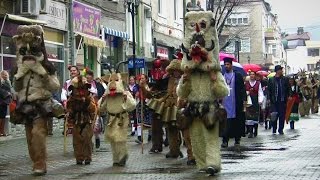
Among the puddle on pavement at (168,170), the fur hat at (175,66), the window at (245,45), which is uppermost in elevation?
the window at (245,45)

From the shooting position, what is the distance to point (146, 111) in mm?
16484

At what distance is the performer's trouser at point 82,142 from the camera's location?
12.9m

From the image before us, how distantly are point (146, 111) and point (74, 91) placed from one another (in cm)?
370

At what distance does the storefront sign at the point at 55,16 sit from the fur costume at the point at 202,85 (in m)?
12.9

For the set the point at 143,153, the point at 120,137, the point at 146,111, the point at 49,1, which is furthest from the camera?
the point at 49,1

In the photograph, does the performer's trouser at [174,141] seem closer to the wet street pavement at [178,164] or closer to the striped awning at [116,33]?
the wet street pavement at [178,164]

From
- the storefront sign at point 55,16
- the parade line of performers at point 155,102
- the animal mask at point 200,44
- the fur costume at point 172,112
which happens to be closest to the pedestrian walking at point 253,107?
the parade line of performers at point 155,102

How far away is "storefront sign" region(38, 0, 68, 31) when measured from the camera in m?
24.1

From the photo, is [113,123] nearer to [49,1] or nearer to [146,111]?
[146,111]

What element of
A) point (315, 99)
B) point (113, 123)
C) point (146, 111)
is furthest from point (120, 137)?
point (315, 99)

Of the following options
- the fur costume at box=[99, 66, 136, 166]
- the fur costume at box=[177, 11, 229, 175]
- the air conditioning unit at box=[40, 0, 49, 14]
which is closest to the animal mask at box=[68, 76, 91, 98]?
the fur costume at box=[99, 66, 136, 166]

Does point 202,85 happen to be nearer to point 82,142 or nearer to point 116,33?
point 82,142

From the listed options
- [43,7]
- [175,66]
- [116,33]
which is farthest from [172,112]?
[116,33]

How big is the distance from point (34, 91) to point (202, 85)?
271 centimetres
